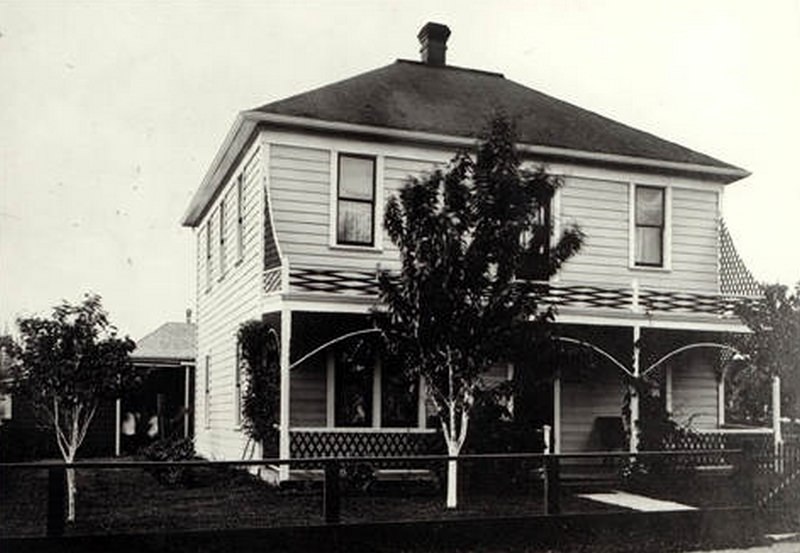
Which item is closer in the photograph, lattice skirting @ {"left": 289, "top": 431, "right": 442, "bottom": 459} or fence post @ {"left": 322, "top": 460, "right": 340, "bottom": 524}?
fence post @ {"left": 322, "top": 460, "right": 340, "bottom": 524}

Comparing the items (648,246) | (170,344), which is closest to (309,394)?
(648,246)

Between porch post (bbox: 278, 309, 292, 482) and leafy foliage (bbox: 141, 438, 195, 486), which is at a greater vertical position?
porch post (bbox: 278, 309, 292, 482)

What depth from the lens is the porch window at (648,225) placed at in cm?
1955

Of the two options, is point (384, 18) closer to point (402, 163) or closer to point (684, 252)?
point (402, 163)

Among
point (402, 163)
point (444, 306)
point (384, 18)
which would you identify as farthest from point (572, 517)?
point (402, 163)

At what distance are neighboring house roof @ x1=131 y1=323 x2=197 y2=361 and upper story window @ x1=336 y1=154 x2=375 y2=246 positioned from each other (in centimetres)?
1330

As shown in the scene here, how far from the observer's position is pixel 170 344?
32500mm

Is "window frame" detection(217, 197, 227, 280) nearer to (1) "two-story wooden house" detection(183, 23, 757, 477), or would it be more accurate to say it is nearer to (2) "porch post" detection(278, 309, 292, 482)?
(1) "two-story wooden house" detection(183, 23, 757, 477)

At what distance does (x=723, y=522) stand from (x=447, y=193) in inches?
211

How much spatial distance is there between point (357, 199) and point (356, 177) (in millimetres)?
398

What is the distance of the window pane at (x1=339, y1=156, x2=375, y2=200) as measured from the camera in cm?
1736

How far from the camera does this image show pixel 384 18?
1162 cm

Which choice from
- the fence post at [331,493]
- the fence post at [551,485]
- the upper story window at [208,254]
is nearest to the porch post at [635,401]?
the fence post at [551,485]

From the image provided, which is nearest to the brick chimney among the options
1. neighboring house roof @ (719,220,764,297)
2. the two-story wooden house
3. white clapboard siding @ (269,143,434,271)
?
the two-story wooden house
